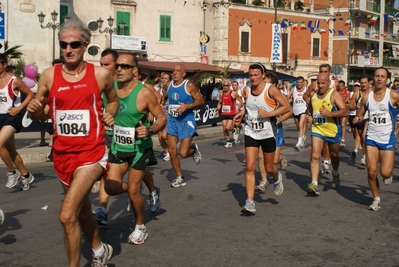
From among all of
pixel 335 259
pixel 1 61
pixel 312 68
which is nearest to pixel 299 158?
pixel 1 61

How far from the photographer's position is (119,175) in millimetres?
6602

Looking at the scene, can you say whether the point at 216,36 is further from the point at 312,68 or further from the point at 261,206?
the point at 261,206

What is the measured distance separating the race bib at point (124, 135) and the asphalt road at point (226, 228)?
1.00 m

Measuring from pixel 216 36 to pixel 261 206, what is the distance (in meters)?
37.6

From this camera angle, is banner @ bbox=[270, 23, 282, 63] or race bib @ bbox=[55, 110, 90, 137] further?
banner @ bbox=[270, 23, 282, 63]

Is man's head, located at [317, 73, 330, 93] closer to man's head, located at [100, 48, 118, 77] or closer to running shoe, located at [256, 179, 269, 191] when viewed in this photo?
running shoe, located at [256, 179, 269, 191]

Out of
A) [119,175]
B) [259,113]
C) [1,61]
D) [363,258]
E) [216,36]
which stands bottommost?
[363,258]

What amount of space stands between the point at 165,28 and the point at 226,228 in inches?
1410

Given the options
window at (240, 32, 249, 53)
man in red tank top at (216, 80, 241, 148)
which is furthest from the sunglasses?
window at (240, 32, 249, 53)

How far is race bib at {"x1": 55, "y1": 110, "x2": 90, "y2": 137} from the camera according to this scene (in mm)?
4934

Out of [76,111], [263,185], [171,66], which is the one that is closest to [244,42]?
[171,66]

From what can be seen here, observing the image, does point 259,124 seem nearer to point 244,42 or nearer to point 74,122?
point 74,122

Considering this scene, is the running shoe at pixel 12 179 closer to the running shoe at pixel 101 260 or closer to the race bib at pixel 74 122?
the running shoe at pixel 101 260

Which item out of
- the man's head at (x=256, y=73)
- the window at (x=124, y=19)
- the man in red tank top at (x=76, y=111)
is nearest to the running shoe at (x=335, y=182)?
the man's head at (x=256, y=73)
